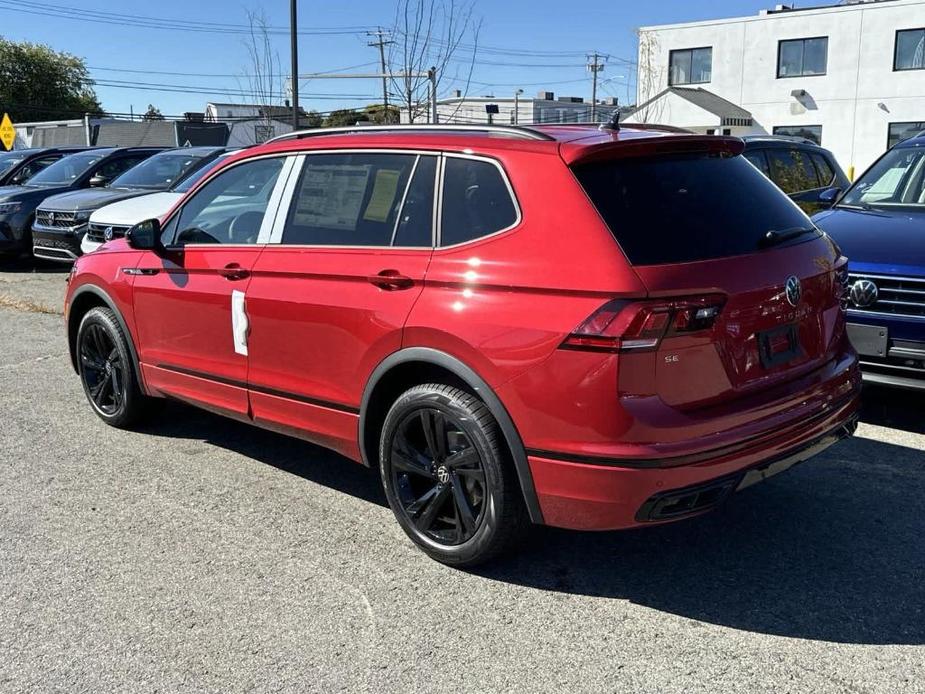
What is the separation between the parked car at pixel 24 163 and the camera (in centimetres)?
1709

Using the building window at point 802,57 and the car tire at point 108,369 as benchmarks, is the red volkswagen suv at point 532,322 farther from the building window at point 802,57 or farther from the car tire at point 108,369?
the building window at point 802,57

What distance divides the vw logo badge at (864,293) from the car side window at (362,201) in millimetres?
2845

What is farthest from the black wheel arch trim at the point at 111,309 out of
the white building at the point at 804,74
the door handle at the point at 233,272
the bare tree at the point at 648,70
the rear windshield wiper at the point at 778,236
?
the bare tree at the point at 648,70

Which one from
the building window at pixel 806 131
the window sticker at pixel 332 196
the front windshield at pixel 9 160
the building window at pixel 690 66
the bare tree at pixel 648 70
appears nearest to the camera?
the window sticker at pixel 332 196

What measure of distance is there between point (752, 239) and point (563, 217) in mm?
800

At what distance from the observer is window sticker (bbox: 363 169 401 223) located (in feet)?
13.5

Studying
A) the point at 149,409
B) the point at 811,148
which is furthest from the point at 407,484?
the point at 811,148

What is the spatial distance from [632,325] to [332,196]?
6.03 ft

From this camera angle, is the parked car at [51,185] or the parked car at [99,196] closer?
the parked car at [99,196]

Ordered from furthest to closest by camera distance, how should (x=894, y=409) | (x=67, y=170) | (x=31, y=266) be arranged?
1. (x=67, y=170)
2. (x=31, y=266)
3. (x=894, y=409)

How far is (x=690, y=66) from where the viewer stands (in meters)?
40.2

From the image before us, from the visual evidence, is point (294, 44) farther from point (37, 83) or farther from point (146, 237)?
point (37, 83)

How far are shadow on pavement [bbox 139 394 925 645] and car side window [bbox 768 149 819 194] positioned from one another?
20.6ft

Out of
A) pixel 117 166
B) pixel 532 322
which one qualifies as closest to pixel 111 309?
pixel 532 322
